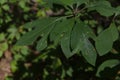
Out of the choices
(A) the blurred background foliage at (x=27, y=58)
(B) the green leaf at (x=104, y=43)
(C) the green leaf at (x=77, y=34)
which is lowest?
(A) the blurred background foliage at (x=27, y=58)

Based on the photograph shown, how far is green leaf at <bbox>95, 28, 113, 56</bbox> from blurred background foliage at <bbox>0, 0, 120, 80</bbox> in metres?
1.29

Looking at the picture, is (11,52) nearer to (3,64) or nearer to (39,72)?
(3,64)

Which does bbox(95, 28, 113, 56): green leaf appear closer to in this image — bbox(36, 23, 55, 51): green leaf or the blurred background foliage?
bbox(36, 23, 55, 51): green leaf

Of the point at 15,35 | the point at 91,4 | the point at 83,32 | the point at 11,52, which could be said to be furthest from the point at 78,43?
the point at 11,52

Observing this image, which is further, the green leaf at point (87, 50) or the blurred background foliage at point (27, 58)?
the blurred background foliage at point (27, 58)

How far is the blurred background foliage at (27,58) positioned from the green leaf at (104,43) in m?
1.29

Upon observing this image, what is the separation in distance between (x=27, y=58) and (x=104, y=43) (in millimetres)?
2526

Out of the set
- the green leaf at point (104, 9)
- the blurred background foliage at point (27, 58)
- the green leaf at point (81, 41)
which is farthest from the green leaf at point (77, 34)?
the blurred background foliage at point (27, 58)

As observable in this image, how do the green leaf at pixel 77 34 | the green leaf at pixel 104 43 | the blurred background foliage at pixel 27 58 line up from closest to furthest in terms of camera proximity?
the green leaf at pixel 77 34 < the green leaf at pixel 104 43 < the blurred background foliage at pixel 27 58

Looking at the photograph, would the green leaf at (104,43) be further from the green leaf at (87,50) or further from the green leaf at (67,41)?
the green leaf at (67,41)

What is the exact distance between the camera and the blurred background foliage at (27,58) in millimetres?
3516

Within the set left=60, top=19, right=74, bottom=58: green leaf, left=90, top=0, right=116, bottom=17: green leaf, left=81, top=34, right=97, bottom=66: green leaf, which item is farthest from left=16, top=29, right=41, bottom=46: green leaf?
left=90, top=0, right=116, bottom=17: green leaf

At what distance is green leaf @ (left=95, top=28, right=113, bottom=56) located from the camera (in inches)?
75.4

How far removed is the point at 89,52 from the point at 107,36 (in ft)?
0.61
